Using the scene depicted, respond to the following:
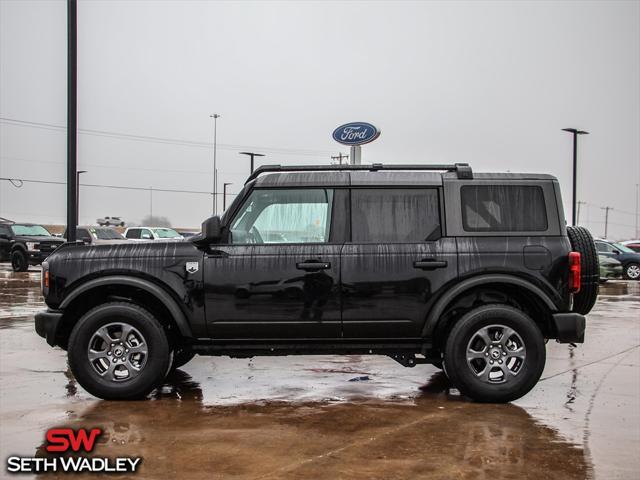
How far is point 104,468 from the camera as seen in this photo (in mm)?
4723

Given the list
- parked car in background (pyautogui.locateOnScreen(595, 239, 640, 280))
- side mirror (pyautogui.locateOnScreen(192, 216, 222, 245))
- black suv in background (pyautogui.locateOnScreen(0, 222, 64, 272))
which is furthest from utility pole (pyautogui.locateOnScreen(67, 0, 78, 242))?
parked car in background (pyautogui.locateOnScreen(595, 239, 640, 280))

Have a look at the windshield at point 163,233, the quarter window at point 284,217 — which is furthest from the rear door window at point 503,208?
the windshield at point 163,233

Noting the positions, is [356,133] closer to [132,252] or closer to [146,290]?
[132,252]

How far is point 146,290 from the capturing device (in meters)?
6.79

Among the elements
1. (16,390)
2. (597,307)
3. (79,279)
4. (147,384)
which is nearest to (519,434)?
(147,384)

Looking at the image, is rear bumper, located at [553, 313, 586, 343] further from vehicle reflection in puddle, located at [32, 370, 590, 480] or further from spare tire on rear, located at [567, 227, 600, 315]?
vehicle reflection in puddle, located at [32, 370, 590, 480]

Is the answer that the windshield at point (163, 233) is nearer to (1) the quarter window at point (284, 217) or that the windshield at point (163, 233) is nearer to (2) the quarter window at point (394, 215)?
(1) the quarter window at point (284, 217)

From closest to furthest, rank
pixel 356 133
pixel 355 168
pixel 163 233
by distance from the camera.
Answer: pixel 355 168 < pixel 356 133 < pixel 163 233

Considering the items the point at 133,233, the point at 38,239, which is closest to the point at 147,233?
the point at 133,233

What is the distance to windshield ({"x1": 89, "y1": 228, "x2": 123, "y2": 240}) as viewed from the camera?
30.6 meters

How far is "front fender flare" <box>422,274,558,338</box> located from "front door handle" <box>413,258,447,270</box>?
231 millimetres

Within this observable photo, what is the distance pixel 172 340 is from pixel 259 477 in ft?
9.19

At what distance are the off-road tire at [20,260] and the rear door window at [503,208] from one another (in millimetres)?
→ 25381

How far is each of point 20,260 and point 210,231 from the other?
24.8 m
